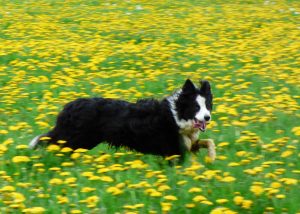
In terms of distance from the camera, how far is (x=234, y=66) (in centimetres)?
977

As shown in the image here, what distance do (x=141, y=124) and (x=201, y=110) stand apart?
2.01ft

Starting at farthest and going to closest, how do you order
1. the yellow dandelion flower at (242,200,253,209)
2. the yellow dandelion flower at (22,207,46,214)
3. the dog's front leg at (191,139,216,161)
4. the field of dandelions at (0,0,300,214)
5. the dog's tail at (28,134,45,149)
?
the dog's tail at (28,134,45,149), the dog's front leg at (191,139,216,161), the field of dandelions at (0,0,300,214), the yellow dandelion flower at (242,200,253,209), the yellow dandelion flower at (22,207,46,214)

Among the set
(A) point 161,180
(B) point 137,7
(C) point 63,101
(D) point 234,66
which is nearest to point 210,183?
(A) point 161,180

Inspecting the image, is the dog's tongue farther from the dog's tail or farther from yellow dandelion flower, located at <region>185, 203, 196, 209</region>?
the dog's tail

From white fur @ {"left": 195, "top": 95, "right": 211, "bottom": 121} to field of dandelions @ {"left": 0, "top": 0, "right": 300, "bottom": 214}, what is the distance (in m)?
0.42

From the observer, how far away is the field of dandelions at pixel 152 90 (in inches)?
184

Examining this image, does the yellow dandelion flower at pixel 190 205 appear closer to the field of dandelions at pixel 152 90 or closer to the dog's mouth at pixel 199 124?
the field of dandelions at pixel 152 90

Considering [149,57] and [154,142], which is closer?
[154,142]

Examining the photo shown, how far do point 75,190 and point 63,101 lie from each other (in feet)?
10.0

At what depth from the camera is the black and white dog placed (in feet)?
18.7

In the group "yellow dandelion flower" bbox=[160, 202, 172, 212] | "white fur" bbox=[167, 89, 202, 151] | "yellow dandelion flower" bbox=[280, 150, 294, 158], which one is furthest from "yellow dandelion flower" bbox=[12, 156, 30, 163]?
"yellow dandelion flower" bbox=[280, 150, 294, 158]

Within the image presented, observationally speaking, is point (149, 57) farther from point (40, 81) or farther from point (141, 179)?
point (141, 179)

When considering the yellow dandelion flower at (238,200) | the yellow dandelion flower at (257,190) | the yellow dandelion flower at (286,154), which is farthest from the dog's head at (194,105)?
the yellow dandelion flower at (238,200)

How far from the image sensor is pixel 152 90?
826cm
